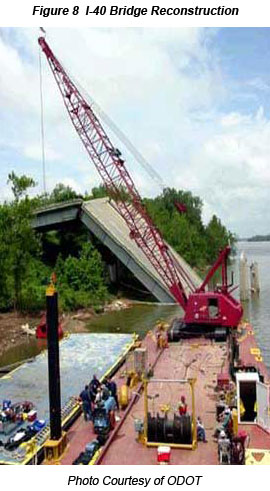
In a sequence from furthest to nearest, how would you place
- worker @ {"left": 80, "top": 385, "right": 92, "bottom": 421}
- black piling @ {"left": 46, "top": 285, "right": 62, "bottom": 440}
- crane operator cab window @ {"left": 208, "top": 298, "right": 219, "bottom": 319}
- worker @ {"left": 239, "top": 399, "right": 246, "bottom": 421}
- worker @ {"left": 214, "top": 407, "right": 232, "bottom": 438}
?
1. crane operator cab window @ {"left": 208, "top": 298, "right": 219, "bottom": 319}
2. worker @ {"left": 80, "top": 385, "right": 92, "bottom": 421}
3. worker @ {"left": 239, "top": 399, "right": 246, "bottom": 421}
4. worker @ {"left": 214, "top": 407, "right": 232, "bottom": 438}
5. black piling @ {"left": 46, "top": 285, "right": 62, "bottom": 440}

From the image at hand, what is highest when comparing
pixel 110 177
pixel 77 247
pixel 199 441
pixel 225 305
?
pixel 110 177

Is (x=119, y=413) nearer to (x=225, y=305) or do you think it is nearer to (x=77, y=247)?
(x=225, y=305)

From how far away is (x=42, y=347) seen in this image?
29562 millimetres

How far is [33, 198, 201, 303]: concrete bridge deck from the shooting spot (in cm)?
4462

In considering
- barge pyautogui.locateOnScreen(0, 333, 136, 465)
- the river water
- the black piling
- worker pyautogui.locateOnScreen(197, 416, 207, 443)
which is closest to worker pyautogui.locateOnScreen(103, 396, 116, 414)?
barge pyautogui.locateOnScreen(0, 333, 136, 465)

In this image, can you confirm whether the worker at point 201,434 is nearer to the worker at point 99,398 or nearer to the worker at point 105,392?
the worker at point 99,398

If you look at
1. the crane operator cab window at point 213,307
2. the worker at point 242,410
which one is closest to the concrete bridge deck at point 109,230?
the crane operator cab window at point 213,307

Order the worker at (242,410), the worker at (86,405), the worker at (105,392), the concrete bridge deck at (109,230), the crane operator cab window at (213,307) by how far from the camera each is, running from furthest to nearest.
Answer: the concrete bridge deck at (109,230) → the crane operator cab window at (213,307) → the worker at (105,392) → the worker at (86,405) → the worker at (242,410)

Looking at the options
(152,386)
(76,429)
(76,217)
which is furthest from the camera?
(76,217)

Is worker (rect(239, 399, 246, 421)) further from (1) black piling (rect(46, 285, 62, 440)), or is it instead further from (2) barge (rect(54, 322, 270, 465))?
(1) black piling (rect(46, 285, 62, 440))

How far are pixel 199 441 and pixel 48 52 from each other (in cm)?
2876

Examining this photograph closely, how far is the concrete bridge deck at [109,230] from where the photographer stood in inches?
1757

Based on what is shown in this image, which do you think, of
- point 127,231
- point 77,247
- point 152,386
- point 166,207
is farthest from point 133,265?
point 166,207
